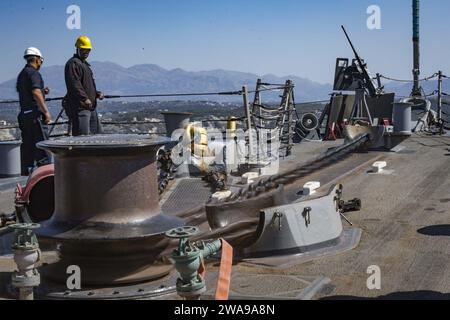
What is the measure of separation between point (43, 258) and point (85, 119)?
70.5 inches

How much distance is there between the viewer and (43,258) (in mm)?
4340

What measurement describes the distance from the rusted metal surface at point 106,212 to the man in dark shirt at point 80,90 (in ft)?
6.83

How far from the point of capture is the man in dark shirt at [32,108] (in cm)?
623

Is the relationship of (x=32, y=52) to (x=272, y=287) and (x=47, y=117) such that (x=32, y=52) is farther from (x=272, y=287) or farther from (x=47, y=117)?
(x=272, y=287)

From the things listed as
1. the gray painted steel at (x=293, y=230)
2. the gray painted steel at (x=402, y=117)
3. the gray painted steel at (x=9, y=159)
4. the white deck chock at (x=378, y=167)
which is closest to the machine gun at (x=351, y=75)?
the gray painted steel at (x=402, y=117)

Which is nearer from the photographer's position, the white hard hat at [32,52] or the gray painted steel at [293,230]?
the gray painted steel at [293,230]

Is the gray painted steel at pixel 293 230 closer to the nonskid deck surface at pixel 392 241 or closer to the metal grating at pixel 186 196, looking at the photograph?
the nonskid deck surface at pixel 392 241

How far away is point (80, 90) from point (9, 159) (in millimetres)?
2767

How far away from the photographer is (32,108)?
21.6 feet

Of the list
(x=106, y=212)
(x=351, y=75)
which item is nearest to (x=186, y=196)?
(x=106, y=212)

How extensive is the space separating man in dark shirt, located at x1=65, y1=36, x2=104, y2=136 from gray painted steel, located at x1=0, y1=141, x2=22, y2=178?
2.33 metres

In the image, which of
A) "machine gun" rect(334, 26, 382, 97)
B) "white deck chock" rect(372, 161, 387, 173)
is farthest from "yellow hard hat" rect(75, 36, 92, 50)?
"machine gun" rect(334, 26, 382, 97)

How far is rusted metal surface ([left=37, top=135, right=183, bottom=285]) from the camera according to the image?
349 centimetres
